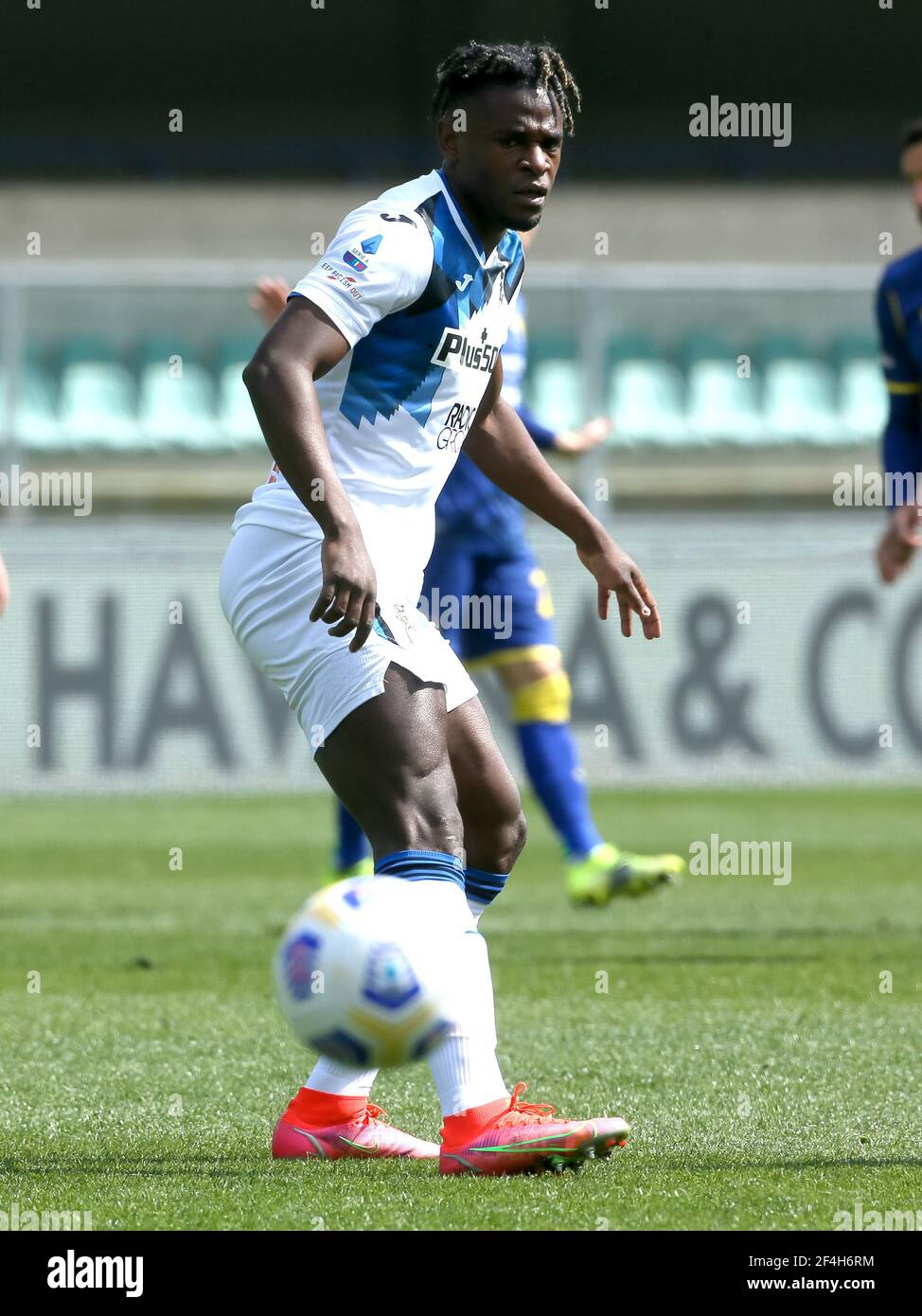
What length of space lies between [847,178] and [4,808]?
36.4 feet

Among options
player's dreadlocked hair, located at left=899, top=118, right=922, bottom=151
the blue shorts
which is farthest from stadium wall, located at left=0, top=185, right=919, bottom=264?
player's dreadlocked hair, located at left=899, top=118, right=922, bottom=151

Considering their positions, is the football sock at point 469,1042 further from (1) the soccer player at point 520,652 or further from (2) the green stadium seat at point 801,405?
(2) the green stadium seat at point 801,405

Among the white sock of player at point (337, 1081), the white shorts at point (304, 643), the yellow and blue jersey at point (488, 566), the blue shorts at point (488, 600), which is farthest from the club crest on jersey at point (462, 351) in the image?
the blue shorts at point (488, 600)

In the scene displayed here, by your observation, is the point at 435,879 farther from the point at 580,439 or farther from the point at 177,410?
the point at 177,410


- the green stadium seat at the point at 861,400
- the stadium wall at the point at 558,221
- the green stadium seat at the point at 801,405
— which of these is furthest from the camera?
the stadium wall at the point at 558,221

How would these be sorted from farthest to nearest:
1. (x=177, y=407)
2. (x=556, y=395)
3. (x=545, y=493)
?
1. (x=177, y=407)
2. (x=556, y=395)
3. (x=545, y=493)

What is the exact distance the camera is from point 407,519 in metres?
3.59

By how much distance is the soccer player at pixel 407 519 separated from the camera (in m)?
3.31

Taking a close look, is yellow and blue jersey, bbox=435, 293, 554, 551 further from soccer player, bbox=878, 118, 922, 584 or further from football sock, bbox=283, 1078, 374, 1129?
football sock, bbox=283, 1078, 374, 1129

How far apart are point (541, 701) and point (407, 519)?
3.63 m

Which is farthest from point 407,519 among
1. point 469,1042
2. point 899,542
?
point 899,542

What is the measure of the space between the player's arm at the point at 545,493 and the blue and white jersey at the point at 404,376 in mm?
376

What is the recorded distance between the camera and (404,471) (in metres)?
3.59

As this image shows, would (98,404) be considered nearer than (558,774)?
No
